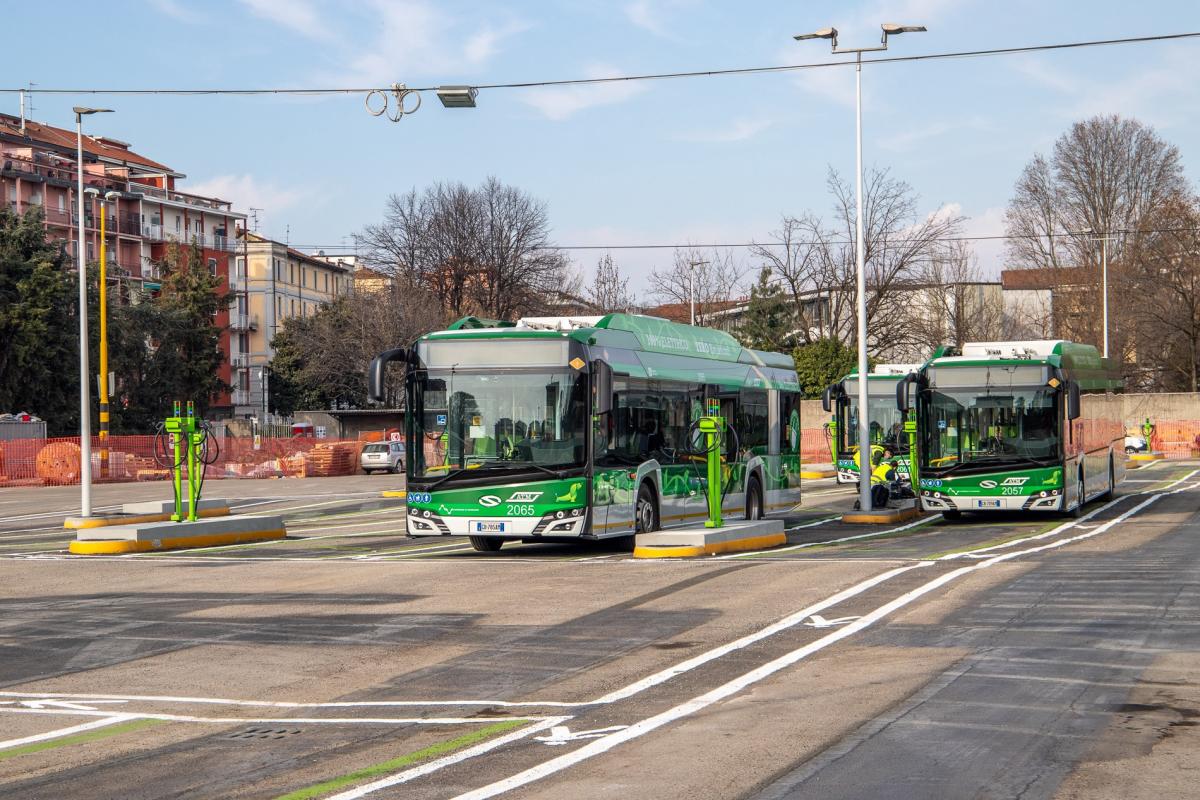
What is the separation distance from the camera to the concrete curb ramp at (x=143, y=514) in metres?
27.8

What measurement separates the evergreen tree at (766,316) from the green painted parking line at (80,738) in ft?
224

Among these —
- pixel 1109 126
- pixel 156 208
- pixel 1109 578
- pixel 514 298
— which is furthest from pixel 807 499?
pixel 156 208

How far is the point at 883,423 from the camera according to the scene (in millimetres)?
42969

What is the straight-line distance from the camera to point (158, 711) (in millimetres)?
9531

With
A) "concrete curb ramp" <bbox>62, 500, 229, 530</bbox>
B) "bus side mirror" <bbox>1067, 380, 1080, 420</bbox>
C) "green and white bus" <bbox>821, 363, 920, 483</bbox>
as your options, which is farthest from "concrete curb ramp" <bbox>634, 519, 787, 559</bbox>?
"green and white bus" <bbox>821, 363, 920, 483</bbox>

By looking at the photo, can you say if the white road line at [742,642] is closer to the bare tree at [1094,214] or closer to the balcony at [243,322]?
the bare tree at [1094,214]

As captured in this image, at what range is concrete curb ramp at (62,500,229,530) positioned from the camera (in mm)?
27750

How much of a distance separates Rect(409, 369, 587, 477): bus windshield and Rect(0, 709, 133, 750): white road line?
10655 millimetres

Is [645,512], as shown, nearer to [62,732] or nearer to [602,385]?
[602,385]

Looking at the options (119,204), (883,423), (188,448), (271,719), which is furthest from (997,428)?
(119,204)

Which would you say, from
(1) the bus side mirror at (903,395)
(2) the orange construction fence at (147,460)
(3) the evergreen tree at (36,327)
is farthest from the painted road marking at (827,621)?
(3) the evergreen tree at (36,327)

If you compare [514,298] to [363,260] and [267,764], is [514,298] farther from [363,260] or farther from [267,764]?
[267,764]

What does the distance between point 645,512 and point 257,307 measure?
103 meters

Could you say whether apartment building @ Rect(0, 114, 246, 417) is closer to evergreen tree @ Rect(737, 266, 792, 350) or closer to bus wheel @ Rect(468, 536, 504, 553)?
evergreen tree @ Rect(737, 266, 792, 350)
